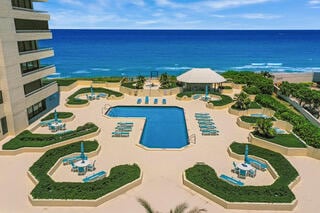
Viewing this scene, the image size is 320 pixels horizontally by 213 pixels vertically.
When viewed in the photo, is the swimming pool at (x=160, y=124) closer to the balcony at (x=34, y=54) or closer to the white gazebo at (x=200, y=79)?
the white gazebo at (x=200, y=79)

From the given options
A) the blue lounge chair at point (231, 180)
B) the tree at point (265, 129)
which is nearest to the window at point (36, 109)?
the blue lounge chair at point (231, 180)

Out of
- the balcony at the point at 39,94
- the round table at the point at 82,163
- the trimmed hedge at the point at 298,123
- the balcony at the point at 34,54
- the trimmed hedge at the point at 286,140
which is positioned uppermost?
the balcony at the point at 34,54

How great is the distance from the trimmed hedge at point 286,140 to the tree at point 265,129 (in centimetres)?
37

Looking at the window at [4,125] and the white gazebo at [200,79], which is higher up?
the white gazebo at [200,79]

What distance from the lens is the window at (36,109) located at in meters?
30.1

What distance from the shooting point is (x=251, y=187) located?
686 inches

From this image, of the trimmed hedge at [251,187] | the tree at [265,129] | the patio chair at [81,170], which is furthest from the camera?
the tree at [265,129]

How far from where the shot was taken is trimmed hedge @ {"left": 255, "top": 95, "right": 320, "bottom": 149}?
79.1 feet

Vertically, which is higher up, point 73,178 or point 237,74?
point 237,74

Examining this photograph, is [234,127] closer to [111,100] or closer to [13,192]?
[111,100]

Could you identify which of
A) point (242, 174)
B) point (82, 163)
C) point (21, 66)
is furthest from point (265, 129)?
point (21, 66)

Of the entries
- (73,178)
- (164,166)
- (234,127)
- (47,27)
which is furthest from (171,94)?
(73,178)

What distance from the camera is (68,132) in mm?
26250

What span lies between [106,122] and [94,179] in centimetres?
1221
